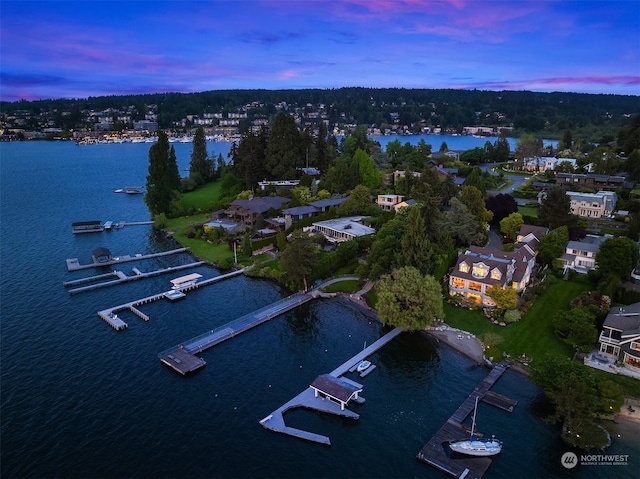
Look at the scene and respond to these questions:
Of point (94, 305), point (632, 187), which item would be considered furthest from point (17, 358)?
point (632, 187)

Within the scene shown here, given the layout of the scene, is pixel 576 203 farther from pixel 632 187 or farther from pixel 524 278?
pixel 524 278

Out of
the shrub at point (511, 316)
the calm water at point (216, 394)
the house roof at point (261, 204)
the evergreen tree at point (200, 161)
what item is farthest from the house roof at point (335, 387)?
the evergreen tree at point (200, 161)

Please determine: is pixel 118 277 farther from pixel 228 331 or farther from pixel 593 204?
pixel 593 204

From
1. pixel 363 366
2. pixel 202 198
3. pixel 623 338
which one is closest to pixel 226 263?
pixel 363 366

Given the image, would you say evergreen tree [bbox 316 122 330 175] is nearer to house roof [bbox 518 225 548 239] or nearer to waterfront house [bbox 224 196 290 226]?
waterfront house [bbox 224 196 290 226]

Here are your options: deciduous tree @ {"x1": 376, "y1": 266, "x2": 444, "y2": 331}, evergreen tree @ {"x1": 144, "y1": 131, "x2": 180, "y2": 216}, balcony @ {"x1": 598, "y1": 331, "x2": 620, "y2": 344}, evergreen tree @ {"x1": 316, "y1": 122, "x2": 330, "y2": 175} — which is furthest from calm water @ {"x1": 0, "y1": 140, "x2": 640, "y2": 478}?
evergreen tree @ {"x1": 316, "y1": 122, "x2": 330, "y2": 175}
